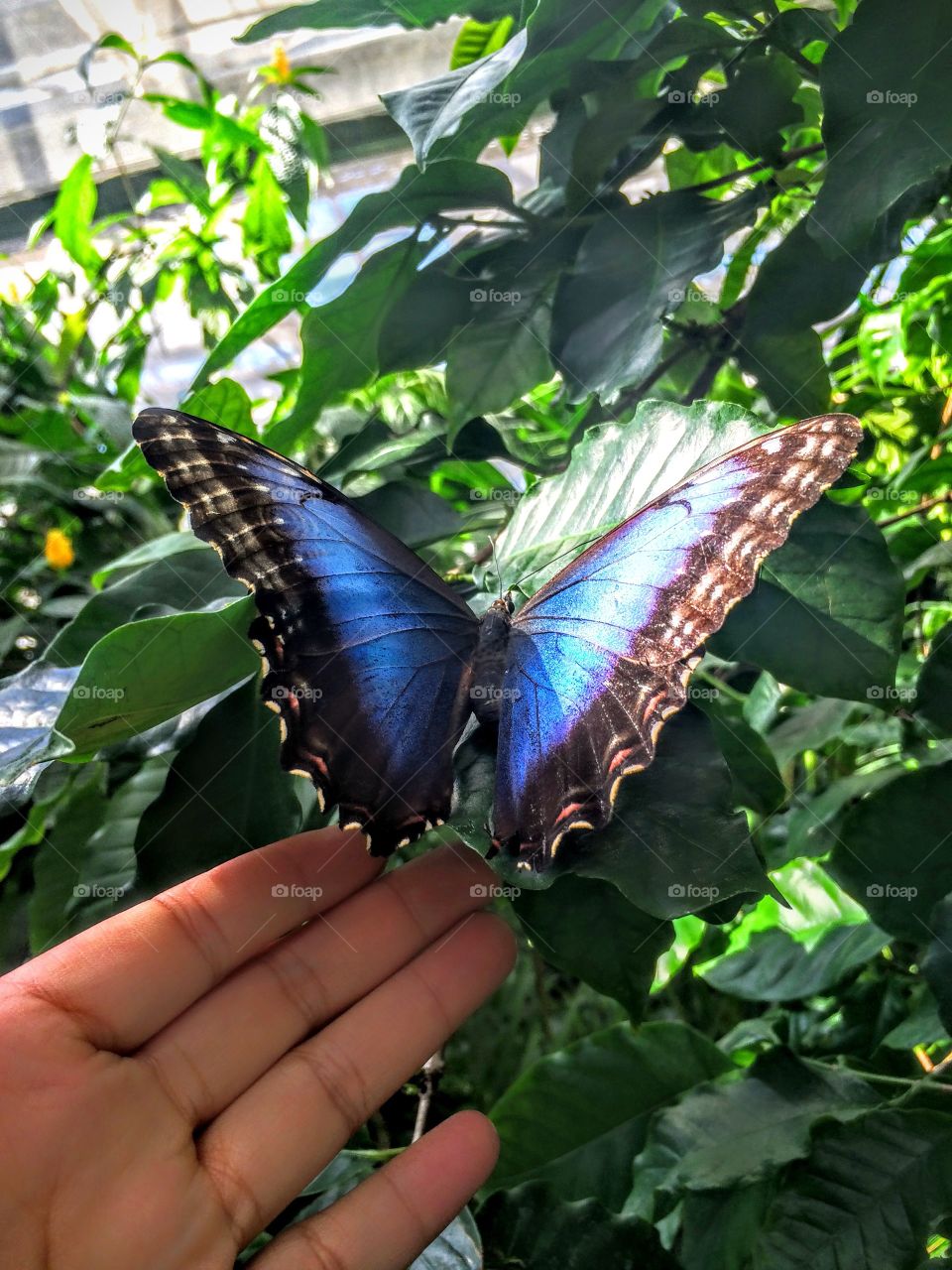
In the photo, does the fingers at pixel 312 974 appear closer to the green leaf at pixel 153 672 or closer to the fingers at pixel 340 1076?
the fingers at pixel 340 1076

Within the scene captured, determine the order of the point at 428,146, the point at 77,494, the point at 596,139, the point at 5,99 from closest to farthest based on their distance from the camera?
the point at 428,146
the point at 596,139
the point at 77,494
the point at 5,99

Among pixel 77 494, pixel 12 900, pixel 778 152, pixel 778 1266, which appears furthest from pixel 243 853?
pixel 77 494

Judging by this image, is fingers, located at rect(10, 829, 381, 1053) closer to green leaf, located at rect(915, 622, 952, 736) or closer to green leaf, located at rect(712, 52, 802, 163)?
green leaf, located at rect(915, 622, 952, 736)

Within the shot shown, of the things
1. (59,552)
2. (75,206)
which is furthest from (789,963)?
A: (75,206)

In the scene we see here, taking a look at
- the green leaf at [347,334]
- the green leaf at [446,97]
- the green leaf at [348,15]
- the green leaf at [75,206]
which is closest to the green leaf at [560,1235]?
the green leaf at [347,334]

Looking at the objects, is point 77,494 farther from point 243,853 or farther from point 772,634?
point 772,634
